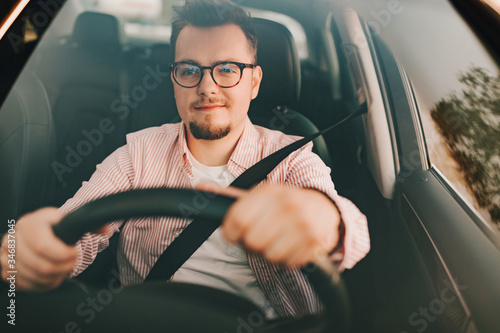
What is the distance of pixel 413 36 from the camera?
954 mm

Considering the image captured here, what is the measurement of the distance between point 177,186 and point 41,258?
28cm

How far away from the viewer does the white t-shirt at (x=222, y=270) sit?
0.73 m

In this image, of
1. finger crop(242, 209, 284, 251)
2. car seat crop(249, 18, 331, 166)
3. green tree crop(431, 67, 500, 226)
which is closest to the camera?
finger crop(242, 209, 284, 251)

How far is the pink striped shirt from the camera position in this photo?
71 centimetres

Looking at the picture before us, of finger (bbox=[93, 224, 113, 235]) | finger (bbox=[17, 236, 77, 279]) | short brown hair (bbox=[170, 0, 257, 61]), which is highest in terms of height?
short brown hair (bbox=[170, 0, 257, 61])

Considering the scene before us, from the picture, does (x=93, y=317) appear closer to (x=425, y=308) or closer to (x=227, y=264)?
(x=227, y=264)

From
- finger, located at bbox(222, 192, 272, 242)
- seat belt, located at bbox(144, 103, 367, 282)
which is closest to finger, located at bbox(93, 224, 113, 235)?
seat belt, located at bbox(144, 103, 367, 282)

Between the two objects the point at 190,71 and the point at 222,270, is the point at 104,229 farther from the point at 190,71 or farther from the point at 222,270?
the point at 190,71

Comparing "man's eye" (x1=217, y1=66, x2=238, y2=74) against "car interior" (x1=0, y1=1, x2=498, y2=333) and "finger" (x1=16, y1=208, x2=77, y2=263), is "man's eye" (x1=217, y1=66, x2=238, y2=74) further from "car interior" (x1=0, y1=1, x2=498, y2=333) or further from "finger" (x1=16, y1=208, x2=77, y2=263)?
"finger" (x1=16, y1=208, x2=77, y2=263)

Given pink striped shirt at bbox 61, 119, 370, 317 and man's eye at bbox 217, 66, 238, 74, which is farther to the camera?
man's eye at bbox 217, 66, 238, 74

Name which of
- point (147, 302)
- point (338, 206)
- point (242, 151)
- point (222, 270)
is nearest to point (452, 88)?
point (338, 206)

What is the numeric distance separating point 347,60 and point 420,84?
0.18 metres

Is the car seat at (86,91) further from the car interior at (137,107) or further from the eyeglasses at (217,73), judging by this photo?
the eyeglasses at (217,73)

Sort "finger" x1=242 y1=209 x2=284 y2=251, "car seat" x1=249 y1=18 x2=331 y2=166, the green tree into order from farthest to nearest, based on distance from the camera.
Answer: "car seat" x1=249 y1=18 x2=331 y2=166, the green tree, "finger" x1=242 y1=209 x2=284 y2=251
